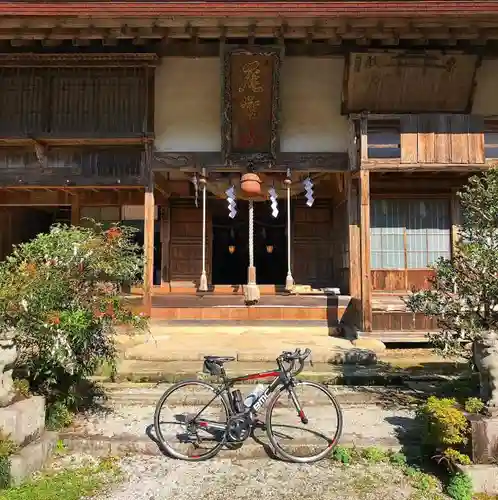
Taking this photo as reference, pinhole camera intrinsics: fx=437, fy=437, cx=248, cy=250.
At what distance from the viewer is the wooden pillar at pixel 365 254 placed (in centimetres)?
959

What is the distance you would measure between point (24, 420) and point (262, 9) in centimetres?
815

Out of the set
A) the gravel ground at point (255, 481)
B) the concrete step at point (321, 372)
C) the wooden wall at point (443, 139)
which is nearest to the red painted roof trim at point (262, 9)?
the wooden wall at point (443, 139)

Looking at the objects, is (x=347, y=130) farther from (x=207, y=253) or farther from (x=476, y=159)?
(x=207, y=253)

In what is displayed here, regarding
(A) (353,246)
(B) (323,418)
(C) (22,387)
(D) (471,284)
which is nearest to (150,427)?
(C) (22,387)

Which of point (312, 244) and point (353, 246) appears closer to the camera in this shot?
point (353, 246)

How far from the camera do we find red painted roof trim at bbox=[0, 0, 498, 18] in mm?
8516

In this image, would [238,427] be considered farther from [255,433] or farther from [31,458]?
[31,458]

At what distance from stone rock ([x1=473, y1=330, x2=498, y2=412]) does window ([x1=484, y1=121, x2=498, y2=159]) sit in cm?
693

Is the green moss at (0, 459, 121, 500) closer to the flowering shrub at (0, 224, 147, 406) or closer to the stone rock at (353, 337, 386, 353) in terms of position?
the flowering shrub at (0, 224, 147, 406)

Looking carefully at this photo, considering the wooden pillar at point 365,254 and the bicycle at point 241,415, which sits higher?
the wooden pillar at point 365,254

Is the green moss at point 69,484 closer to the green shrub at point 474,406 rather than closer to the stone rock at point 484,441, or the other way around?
the stone rock at point 484,441

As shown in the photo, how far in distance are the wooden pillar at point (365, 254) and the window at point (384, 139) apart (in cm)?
60

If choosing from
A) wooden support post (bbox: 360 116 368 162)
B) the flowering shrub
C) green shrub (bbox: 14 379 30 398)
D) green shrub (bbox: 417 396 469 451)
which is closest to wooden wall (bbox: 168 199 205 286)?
wooden support post (bbox: 360 116 368 162)

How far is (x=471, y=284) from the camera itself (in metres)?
5.07
